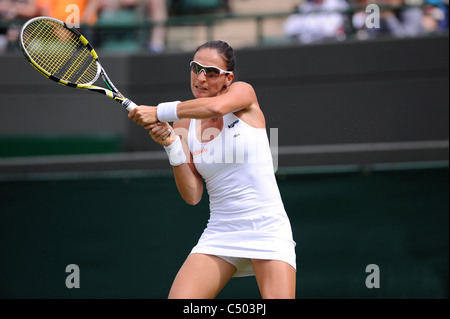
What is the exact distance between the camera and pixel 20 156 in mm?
6605

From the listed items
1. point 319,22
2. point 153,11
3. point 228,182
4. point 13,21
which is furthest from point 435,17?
point 13,21

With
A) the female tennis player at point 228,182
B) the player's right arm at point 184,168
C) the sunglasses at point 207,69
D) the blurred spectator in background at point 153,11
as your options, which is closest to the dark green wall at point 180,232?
the blurred spectator in background at point 153,11

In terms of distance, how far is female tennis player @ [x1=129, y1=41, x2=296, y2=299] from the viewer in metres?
3.31

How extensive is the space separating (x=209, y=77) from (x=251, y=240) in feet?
2.77

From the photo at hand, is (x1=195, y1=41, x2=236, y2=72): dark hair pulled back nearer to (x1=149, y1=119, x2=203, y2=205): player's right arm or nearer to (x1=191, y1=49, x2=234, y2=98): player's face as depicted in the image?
(x1=191, y1=49, x2=234, y2=98): player's face

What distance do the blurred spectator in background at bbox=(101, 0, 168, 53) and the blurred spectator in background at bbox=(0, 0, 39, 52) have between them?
0.75 m

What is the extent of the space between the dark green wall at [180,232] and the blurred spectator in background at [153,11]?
6.07 feet

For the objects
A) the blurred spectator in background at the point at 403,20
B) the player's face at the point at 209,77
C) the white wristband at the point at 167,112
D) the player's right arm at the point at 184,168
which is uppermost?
the blurred spectator in background at the point at 403,20

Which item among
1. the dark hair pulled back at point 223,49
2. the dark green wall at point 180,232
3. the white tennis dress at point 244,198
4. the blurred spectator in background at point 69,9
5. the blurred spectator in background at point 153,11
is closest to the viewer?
the white tennis dress at point 244,198

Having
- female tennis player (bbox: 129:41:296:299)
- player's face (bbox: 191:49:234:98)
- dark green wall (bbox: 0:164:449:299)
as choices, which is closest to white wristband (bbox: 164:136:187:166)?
female tennis player (bbox: 129:41:296:299)

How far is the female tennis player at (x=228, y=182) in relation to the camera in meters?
3.31

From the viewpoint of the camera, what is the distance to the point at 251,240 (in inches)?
133

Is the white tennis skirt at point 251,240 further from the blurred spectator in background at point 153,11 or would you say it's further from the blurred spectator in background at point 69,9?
the blurred spectator in background at point 69,9

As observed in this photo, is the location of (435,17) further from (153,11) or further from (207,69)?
(207,69)
